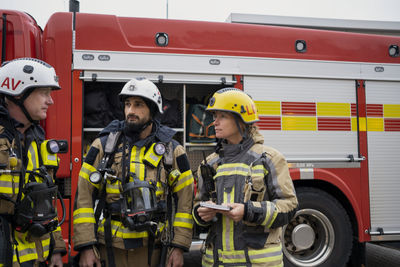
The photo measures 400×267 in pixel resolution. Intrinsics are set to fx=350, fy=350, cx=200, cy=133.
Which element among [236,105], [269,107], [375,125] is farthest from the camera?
[375,125]

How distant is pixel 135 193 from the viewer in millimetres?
2232

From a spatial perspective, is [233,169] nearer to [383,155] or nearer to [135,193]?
[135,193]

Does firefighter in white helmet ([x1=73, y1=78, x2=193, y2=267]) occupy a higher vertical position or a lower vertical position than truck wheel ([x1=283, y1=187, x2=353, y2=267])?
higher

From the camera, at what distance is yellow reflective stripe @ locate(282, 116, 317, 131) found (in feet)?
14.0

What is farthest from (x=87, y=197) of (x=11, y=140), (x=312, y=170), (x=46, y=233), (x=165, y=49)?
(x=312, y=170)

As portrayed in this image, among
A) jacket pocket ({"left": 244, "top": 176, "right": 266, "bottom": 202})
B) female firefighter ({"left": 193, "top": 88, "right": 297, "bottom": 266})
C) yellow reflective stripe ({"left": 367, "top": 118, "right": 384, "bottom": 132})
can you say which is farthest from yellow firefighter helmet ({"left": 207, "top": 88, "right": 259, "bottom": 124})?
yellow reflective stripe ({"left": 367, "top": 118, "right": 384, "bottom": 132})

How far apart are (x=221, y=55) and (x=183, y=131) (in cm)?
101

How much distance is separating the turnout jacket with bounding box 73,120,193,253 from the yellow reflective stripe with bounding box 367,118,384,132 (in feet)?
9.87

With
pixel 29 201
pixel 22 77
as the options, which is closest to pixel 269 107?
pixel 22 77

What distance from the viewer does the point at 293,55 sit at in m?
4.38

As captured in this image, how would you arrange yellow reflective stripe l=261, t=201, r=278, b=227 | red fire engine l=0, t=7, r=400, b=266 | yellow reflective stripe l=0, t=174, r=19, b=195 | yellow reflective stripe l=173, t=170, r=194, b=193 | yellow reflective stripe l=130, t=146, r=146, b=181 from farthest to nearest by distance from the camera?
red fire engine l=0, t=7, r=400, b=266 < yellow reflective stripe l=173, t=170, r=194, b=193 < yellow reflective stripe l=130, t=146, r=146, b=181 < yellow reflective stripe l=261, t=201, r=278, b=227 < yellow reflective stripe l=0, t=174, r=19, b=195

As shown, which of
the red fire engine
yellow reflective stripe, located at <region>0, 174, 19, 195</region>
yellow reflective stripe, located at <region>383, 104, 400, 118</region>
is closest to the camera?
yellow reflective stripe, located at <region>0, 174, 19, 195</region>

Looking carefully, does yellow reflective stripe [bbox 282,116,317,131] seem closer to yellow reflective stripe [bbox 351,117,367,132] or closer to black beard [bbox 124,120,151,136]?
yellow reflective stripe [bbox 351,117,367,132]

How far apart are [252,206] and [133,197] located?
754 mm
